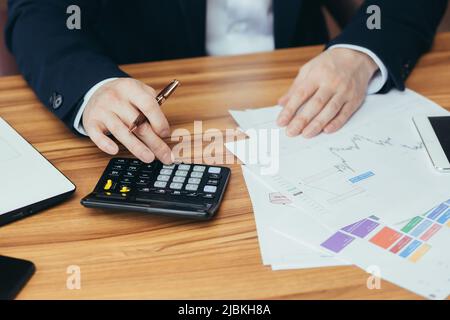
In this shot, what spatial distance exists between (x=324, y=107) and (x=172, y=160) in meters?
0.25

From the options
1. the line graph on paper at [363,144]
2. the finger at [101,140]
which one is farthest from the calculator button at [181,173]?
the line graph on paper at [363,144]

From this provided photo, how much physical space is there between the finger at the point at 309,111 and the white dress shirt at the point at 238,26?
0.41 meters

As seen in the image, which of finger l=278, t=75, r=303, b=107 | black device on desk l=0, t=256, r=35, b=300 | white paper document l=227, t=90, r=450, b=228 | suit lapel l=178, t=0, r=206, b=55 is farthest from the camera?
suit lapel l=178, t=0, r=206, b=55

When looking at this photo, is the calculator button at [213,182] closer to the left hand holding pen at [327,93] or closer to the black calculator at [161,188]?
the black calculator at [161,188]

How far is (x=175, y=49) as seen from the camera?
1155mm

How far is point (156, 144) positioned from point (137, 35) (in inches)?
20.5

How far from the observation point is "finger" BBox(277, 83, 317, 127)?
30.6 inches

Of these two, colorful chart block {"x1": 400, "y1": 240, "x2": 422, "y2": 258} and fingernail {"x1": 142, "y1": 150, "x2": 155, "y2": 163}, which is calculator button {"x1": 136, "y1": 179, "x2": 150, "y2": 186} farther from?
colorful chart block {"x1": 400, "y1": 240, "x2": 422, "y2": 258}

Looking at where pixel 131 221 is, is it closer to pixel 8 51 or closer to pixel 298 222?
pixel 298 222

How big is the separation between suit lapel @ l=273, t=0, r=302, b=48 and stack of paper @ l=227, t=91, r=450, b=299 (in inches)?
15.4

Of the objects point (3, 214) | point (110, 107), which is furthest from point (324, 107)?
point (3, 214)

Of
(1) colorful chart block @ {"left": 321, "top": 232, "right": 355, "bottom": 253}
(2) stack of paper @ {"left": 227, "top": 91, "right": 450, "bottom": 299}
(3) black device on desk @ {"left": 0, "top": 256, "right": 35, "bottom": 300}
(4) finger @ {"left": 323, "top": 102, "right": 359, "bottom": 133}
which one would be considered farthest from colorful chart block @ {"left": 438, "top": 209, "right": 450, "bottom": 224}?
(3) black device on desk @ {"left": 0, "top": 256, "right": 35, "bottom": 300}

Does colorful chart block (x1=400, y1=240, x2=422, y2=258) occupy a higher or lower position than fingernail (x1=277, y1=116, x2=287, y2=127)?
higher

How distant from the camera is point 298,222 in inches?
22.6
